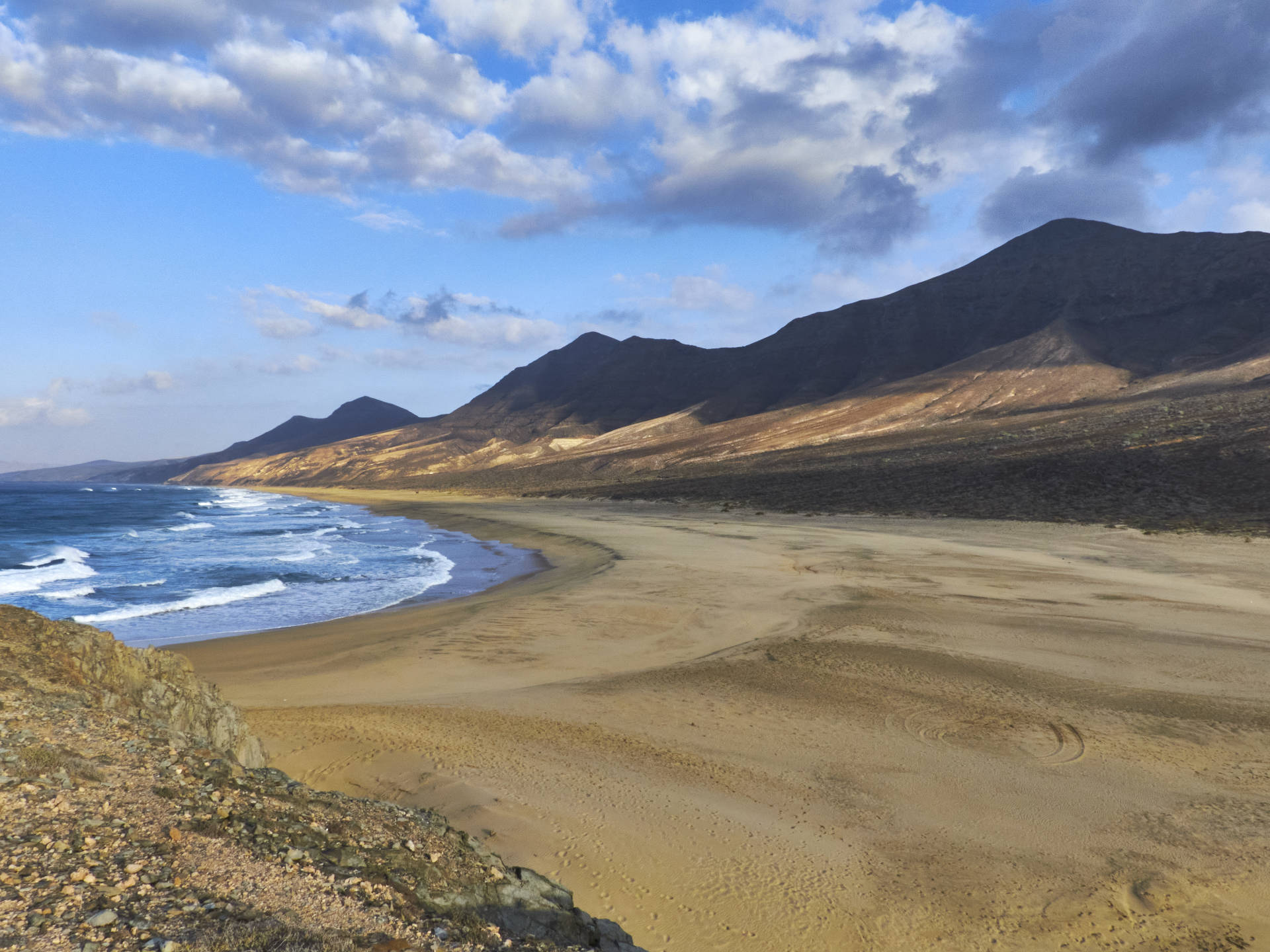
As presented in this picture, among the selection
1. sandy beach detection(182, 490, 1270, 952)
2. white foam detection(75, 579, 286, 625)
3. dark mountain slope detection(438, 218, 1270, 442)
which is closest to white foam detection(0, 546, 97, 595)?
white foam detection(75, 579, 286, 625)

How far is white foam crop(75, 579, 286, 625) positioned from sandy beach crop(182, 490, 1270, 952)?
5.01 metres

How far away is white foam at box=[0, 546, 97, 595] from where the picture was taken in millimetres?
21688

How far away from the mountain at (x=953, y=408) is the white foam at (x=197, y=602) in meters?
28.4

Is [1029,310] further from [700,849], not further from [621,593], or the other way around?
[700,849]

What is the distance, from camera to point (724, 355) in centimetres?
16125

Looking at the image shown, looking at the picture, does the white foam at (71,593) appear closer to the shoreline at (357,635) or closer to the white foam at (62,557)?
the white foam at (62,557)

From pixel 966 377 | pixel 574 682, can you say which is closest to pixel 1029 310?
pixel 966 377

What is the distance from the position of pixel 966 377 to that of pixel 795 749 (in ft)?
335

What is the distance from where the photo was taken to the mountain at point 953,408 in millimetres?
37125

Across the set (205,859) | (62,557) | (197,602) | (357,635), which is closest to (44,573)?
(62,557)

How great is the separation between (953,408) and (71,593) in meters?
89.1

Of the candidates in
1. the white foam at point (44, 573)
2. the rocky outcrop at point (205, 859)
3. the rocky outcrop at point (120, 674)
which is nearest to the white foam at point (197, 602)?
the white foam at point (44, 573)

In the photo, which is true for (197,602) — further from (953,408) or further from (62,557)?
(953,408)

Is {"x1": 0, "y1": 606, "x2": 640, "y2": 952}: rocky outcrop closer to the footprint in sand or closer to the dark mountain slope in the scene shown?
the footprint in sand
